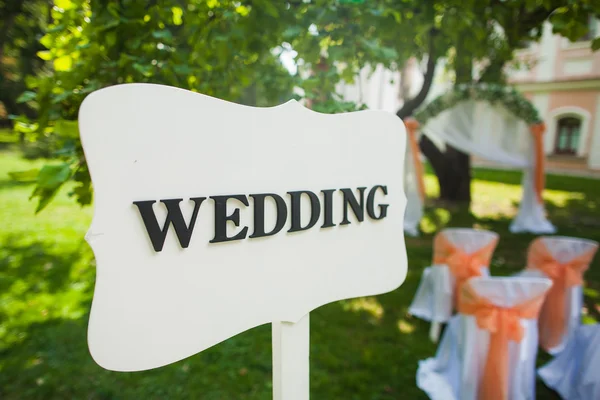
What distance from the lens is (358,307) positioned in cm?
381

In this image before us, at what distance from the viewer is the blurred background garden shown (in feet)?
5.25

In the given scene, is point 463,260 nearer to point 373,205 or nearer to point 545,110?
point 373,205

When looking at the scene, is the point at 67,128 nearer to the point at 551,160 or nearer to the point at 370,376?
the point at 370,376

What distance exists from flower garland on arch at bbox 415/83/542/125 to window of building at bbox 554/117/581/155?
414 inches

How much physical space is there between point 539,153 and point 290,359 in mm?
7339

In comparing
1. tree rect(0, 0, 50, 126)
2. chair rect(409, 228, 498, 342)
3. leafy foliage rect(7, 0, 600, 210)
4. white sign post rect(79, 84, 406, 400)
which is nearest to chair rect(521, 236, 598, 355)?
chair rect(409, 228, 498, 342)

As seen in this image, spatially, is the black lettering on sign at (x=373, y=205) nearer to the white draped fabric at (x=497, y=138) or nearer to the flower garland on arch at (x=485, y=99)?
the flower garland on arch at (x=485, y=99)

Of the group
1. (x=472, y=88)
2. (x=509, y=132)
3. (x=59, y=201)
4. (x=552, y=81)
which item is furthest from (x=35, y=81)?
(x=552, y=81)

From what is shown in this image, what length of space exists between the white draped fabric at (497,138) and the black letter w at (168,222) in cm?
641

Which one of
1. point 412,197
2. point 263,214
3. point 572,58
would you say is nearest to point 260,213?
point 263,214

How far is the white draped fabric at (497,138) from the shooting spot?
6668 mm

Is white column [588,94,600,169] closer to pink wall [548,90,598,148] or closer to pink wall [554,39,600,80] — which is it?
pink wall [548,90,598,148]

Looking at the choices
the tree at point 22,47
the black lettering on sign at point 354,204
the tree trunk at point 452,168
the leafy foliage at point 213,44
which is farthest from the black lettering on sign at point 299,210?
the tree trunk at point 452,168

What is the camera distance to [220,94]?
204cm
